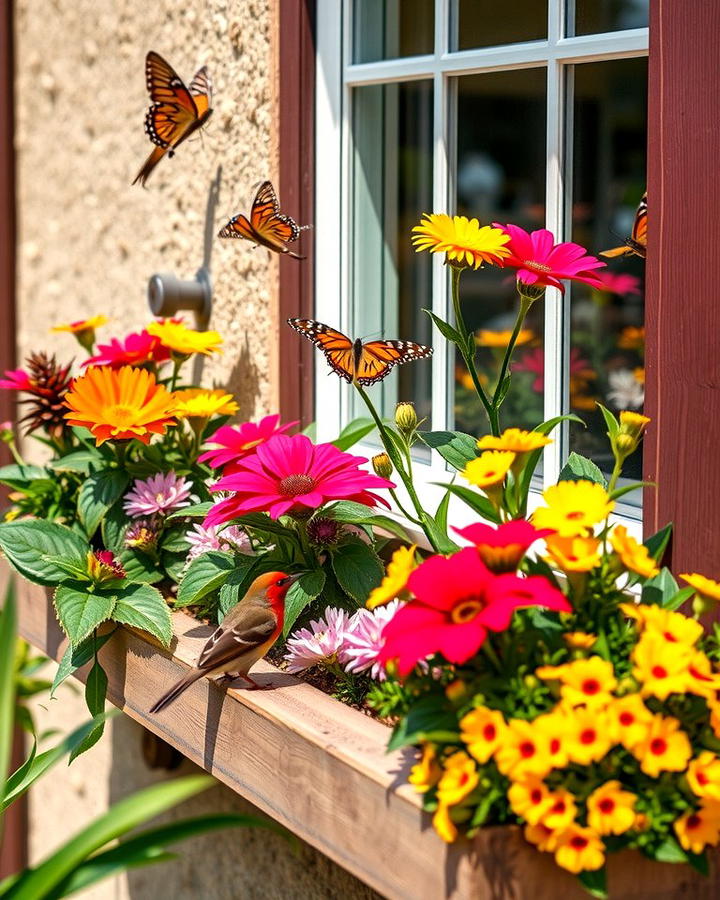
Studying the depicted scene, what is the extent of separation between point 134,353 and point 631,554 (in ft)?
3.65

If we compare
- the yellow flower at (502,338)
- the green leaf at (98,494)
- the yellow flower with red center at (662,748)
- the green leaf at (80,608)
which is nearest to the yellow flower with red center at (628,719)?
the yellow flower with red center at (662,748)

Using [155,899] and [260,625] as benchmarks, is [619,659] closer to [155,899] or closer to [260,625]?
[260,625]

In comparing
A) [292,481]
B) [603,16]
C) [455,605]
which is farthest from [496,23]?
[455,605]

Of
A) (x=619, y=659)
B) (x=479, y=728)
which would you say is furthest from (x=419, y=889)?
(x=619, y=659)

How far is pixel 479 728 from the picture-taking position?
103cm

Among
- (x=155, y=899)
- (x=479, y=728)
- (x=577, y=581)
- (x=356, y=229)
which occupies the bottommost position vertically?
(x=155, y=899)

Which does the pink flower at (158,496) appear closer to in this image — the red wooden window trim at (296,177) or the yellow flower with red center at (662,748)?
the red wooden window trim at (296,177)

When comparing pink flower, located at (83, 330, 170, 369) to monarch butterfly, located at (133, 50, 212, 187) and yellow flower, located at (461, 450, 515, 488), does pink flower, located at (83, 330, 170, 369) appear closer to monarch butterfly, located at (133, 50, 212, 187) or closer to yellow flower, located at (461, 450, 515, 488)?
monarch butterfly, located at (133, 50, 212, 187)

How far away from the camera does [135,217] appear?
258cm

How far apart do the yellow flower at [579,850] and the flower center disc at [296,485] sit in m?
0.59

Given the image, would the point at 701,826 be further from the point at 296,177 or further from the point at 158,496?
the point at 296,177

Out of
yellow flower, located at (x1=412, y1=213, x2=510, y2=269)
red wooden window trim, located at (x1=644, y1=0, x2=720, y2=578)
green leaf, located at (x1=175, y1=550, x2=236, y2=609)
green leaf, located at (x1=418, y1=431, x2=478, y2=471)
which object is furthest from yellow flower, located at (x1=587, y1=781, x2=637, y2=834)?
green leaf, located at (x1=175, y1=550, x2=236, y2=609)

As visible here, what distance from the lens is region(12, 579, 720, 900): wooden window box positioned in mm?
1038

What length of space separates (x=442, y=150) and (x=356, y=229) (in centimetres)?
30
